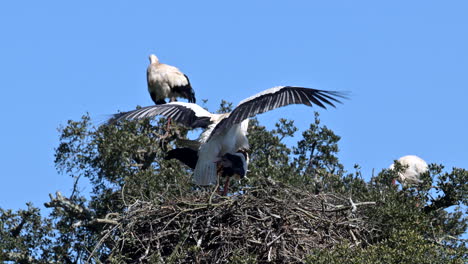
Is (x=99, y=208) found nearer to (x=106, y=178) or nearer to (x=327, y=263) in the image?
(x=106, y=178)

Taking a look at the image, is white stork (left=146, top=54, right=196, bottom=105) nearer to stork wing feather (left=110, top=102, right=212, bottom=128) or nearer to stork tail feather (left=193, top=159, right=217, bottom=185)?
stork wing feather (left=110, top=102, right=212, bottom=128)

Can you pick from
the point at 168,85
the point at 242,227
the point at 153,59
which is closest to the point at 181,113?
the point at 242,227

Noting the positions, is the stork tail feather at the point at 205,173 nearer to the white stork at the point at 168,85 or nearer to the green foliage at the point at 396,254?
the green foliage at the point at 396,254

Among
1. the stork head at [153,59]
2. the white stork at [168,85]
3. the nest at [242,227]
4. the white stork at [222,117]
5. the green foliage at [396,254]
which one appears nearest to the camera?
the green foliage at [396,254]

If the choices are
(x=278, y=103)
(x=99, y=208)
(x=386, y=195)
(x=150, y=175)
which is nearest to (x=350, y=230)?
(x=386, y=195)

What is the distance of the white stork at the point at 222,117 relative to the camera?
1131 cm

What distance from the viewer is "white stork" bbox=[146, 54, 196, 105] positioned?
17.9m

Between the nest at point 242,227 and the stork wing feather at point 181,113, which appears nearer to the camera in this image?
the nest at point 242,227

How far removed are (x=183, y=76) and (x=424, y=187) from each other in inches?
296

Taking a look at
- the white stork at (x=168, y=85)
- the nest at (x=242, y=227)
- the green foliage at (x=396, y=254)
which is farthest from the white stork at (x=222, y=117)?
the white stork at (x=168, y=85)

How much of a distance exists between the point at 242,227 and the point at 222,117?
1.98 metres

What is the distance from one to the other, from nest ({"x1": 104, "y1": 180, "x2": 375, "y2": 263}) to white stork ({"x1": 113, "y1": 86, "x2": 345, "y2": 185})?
794 mm

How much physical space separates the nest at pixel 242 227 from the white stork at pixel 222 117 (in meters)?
0.79

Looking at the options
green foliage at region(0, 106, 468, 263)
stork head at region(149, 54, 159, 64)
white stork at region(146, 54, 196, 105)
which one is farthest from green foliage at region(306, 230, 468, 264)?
stork head at region(149, 54, 159, 64)
